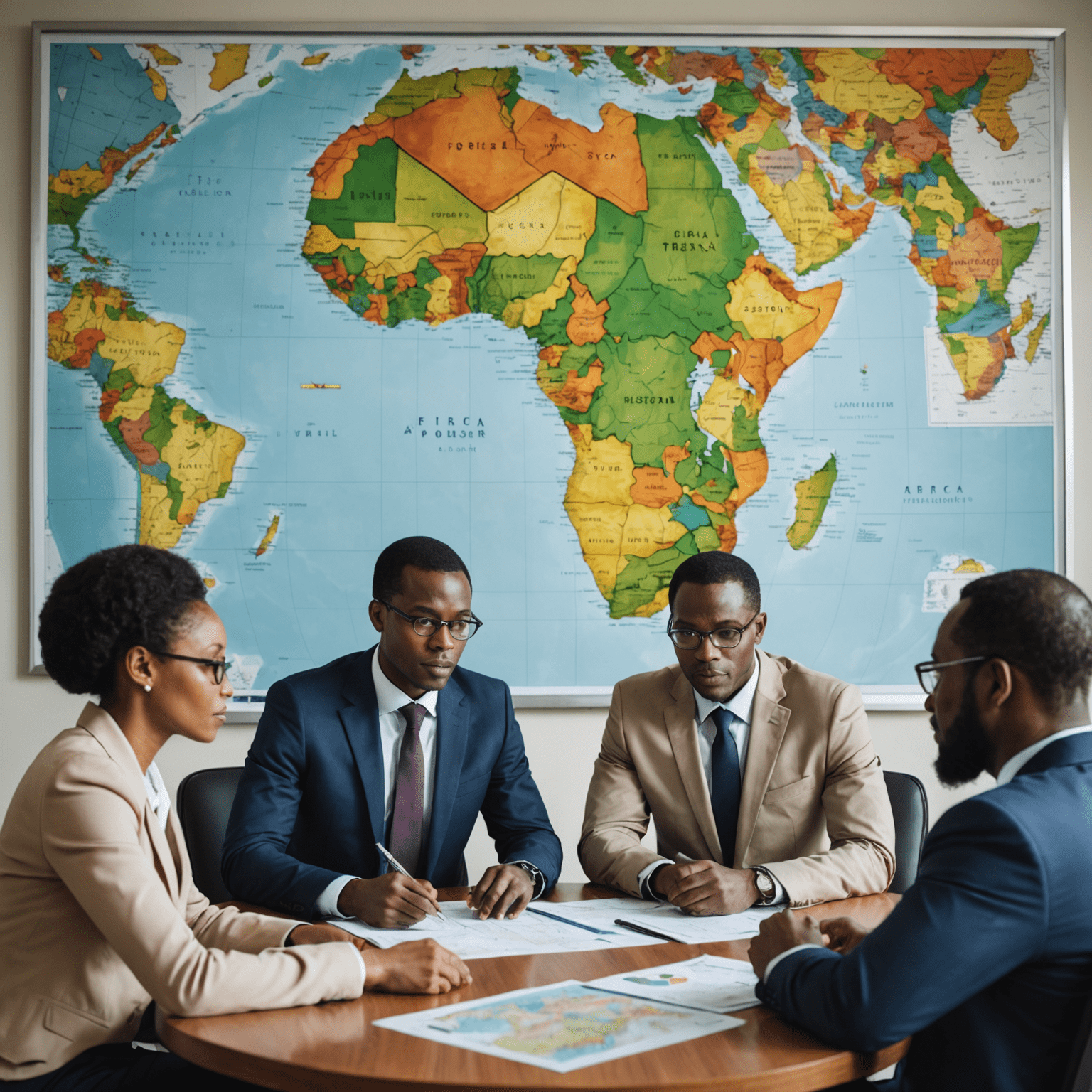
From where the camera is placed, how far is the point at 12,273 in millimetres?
Result: 3311

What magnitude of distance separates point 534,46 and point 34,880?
114 inches

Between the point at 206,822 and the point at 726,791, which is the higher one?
the point at 726,791

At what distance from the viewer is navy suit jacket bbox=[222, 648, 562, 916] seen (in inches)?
89.0

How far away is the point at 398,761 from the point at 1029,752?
143 centimetres

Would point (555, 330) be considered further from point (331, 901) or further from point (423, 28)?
point (331, 901)

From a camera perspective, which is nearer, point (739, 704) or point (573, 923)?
point (573, 923)

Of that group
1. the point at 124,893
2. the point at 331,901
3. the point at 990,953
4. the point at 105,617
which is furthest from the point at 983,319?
the point at 124,893

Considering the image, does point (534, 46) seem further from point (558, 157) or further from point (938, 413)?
point (938, 413)

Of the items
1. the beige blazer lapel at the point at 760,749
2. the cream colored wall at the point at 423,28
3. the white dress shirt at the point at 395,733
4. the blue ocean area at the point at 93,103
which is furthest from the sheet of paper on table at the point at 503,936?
the blue ocean area at the point at 93,103

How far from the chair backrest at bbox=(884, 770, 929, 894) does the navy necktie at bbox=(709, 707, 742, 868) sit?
0.42m

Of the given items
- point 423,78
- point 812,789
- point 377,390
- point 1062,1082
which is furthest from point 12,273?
point 1062,1082

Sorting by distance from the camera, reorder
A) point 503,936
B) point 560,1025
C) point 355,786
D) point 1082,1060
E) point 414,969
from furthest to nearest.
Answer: point 355,786, point 503,936, point 414,969, point 560,1025, point 1082,1060

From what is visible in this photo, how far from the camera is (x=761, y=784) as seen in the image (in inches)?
94.3

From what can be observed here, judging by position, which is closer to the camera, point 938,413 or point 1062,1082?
point 1062,1082
